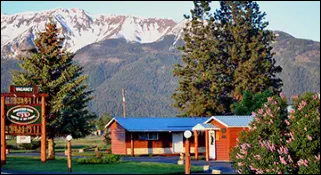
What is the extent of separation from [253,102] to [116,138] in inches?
441

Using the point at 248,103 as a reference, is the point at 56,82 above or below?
above

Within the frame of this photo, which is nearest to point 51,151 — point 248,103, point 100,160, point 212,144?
point 100,160

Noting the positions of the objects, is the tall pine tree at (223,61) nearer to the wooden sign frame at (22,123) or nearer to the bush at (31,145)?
the bush at (31,145)

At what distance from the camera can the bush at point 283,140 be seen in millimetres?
19984

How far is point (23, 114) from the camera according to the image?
33.8 m

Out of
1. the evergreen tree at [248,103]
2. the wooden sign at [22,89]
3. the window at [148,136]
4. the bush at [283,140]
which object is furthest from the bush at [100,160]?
the evergreen tree at [248,103]

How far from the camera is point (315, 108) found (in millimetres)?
20312

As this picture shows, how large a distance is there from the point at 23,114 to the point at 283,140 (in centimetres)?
1633

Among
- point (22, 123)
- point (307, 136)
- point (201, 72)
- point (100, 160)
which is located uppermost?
point (201, 72)

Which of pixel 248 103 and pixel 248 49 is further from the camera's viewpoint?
pixel 248 49

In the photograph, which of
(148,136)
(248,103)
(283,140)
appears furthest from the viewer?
(248,103)

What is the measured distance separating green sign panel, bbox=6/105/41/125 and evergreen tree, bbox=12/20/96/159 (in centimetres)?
746

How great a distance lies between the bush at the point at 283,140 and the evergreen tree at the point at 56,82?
2034 cm

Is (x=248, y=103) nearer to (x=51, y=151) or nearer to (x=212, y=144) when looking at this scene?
(x=212, y=144)
